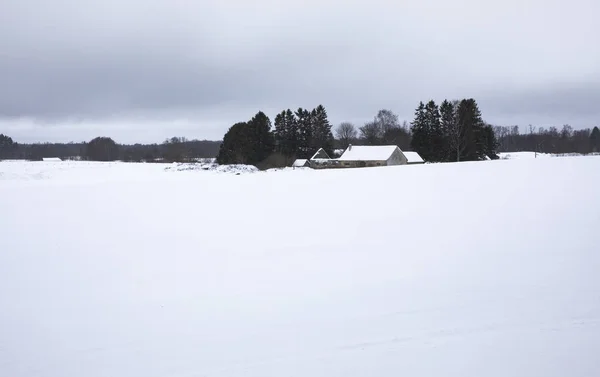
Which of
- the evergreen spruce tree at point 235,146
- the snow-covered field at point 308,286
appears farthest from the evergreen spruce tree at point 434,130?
the snow-covered field at point 308,286

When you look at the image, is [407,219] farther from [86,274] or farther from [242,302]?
[86,274]

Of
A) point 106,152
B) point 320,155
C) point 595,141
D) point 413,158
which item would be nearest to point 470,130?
point 413,158

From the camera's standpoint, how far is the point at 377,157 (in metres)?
66.1

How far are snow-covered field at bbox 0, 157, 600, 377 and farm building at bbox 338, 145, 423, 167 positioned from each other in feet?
155

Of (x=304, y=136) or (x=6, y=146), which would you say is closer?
(x=304, y=136)

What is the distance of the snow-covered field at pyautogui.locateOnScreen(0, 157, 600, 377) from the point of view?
617 cm

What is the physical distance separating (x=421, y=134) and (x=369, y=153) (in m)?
8.78

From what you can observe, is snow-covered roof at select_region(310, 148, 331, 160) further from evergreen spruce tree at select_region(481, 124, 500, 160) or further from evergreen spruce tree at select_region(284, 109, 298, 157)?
evergreen spruce tree at select_region(481, 124, 500, 160)

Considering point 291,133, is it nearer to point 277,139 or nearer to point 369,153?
point 277,139

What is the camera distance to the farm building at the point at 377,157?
6506cm

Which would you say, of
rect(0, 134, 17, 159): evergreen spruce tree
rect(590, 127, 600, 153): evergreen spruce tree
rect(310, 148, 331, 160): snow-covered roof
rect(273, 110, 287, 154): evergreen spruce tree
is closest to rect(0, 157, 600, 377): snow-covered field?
rect(310, 148, 331, 160): snow-covered roof

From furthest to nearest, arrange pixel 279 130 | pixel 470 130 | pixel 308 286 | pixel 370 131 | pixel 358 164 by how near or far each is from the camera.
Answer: pixel 370 131, pixel 279 130, pixel 358 164, pixel 470 130, pixel 308 286

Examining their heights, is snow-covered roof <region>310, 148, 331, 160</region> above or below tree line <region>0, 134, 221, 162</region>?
below

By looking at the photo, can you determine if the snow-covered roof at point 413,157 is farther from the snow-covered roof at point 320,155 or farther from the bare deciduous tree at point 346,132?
the bare deciduous tree at point 346,132
